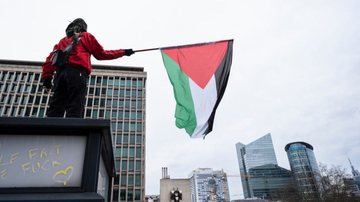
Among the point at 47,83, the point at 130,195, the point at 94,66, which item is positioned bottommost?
the point at 47,83

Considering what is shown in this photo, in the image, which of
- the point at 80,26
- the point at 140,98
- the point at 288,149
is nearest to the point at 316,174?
the point at 140,98

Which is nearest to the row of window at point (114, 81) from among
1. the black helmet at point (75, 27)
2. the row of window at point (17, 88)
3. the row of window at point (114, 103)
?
the row of window at point (114, 103)

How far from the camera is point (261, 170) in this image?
11956cm

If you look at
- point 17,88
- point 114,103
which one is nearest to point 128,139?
point 114,103

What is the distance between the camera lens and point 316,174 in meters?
38.7

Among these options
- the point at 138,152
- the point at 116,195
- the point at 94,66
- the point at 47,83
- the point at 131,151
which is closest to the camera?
the point at 47,83

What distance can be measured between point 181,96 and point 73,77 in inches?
72.6

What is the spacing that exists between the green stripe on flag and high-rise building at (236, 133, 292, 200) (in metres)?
106

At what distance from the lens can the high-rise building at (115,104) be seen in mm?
45844

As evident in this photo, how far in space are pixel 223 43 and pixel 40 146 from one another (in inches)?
150

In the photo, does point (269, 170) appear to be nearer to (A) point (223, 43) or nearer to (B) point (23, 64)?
(B) point (23, 64)

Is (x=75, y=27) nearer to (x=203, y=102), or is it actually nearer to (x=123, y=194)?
(x=203, y=102)

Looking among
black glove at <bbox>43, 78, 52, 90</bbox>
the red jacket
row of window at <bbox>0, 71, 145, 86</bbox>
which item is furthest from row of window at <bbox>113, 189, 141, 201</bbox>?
the red jacket

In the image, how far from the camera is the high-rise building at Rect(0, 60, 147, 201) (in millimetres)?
45844
